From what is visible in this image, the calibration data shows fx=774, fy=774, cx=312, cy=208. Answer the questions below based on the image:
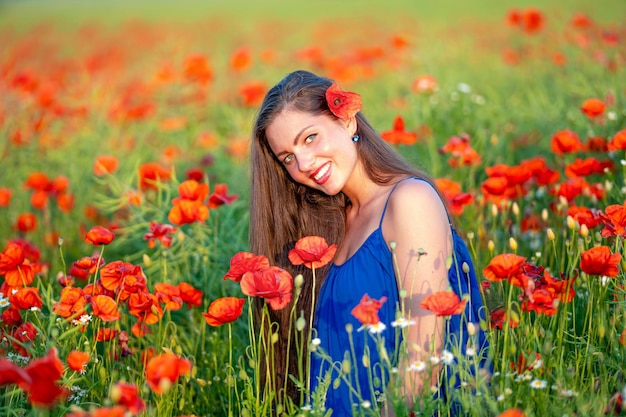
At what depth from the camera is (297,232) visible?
2799 mm

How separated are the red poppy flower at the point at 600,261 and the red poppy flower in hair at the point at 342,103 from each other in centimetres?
91

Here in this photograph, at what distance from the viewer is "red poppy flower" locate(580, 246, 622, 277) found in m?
1.89

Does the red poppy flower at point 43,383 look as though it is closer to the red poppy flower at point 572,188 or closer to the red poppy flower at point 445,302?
the red poppy flower at point 445,302

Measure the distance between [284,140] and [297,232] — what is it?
0.42m

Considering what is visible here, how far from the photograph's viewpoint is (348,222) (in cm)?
271

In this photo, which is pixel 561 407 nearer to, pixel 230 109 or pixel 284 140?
pixel 284 140

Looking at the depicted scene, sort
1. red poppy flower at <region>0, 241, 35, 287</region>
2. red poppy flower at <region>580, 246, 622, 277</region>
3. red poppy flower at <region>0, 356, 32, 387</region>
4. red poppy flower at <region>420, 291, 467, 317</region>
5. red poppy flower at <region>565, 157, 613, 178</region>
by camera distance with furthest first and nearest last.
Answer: red poppy flower at <region>565, 157, 613, 178</region> → red poppy flower at <region>0, 241, 35, 287</region> → red poppy flower at <region>580, 246, 622, 277</region> → red poppy flower at <region>420, 291, 467, 317</region> → red poppy flower at <region>0, 356, 32, 387</region>

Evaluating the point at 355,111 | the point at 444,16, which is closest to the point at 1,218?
the point at 355,111

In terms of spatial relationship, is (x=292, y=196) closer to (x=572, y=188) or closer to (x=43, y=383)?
(x=572, y=188)

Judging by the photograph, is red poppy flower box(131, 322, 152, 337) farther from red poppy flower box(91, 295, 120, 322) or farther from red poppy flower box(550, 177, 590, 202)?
red poppy flower box(550, 177, 590, 202)

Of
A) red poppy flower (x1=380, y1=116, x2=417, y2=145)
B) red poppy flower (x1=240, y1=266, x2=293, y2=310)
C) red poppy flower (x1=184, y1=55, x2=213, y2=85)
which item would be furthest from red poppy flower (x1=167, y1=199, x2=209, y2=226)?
red poppy flower (x1=184, y1=55, x2=213, y2=85)

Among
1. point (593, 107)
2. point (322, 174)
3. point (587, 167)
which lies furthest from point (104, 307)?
point (593, 107)

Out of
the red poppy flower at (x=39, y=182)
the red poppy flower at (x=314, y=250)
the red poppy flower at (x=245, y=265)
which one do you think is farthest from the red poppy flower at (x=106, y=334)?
the red poppy flower at (x=39, y=182)

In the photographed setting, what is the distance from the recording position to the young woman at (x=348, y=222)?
2.26 m
